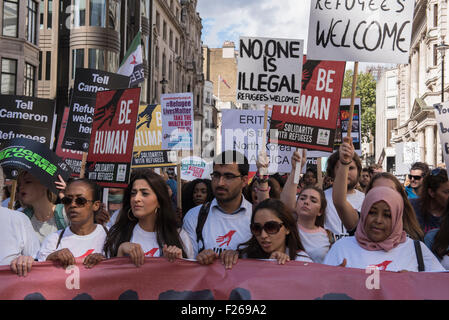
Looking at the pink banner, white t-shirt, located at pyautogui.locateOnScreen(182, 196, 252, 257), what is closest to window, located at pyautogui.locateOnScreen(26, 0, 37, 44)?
white t-shirt, located at pyautogui.locateOnScreen(182, 196, 252, 257)

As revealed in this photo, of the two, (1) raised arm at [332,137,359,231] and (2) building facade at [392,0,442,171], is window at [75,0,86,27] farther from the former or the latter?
(1) raised arm at [332,137,359,231]

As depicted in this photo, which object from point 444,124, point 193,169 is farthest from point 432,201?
point 193,169

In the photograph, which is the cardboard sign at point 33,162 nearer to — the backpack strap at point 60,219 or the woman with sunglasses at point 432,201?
the backpack strap at point 60,219

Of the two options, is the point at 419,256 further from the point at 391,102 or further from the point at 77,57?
the point at 391,102

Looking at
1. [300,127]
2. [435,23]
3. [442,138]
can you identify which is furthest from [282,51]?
[435,23]

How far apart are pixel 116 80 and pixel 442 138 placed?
15.1ft

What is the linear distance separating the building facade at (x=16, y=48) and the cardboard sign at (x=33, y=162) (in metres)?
20.2

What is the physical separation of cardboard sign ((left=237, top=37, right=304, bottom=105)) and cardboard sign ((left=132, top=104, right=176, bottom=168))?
3523 mm

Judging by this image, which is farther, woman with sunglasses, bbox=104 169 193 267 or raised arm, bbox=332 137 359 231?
raised arm, bbox=332 137 359 231

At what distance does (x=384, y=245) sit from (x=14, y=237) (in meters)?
2.57

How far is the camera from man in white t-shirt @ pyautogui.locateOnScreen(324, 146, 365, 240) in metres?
5.28

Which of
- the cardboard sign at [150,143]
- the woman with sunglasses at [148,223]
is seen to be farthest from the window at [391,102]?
the woman with sunglasses at [148,223]
